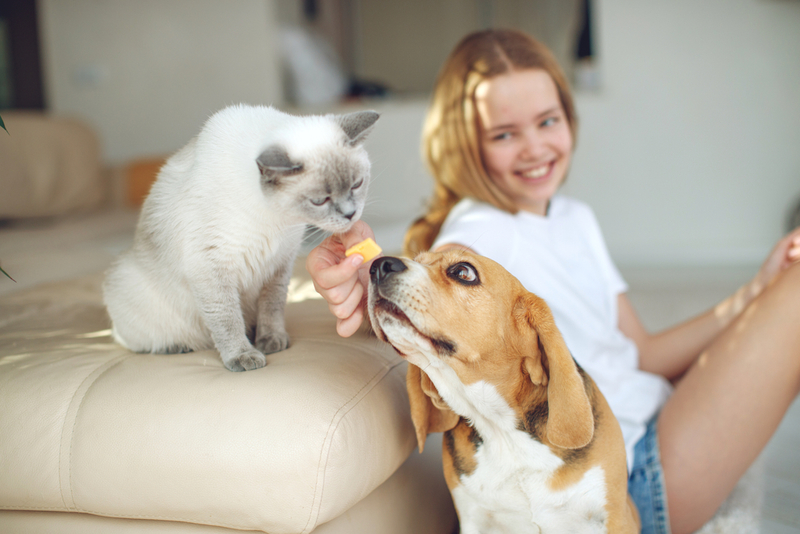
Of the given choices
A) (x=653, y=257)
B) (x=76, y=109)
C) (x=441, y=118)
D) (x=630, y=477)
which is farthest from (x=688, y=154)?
(x=76, y=109)

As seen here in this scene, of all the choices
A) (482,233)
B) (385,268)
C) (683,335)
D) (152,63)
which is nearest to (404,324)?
(385,268)

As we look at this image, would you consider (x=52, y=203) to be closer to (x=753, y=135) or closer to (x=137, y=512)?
(x=137, y=512)

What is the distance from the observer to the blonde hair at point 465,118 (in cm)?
149

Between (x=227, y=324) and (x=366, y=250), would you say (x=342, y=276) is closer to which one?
(x=366, y=250)

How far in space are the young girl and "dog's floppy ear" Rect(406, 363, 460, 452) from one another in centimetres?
14

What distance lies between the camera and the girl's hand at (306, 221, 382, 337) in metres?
0.92

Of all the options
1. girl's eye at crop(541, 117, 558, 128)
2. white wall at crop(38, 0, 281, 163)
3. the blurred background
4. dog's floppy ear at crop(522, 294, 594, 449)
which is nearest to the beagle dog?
dog's floppy ear at crop(522, 294, 594, 449)

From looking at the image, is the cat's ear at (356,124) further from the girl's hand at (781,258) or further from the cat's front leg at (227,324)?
the girl's hand at (781,258)

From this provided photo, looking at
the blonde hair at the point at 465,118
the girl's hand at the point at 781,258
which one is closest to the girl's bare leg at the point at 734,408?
the girl's hand at the point at 781,258

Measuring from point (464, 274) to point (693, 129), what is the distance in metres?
3.73

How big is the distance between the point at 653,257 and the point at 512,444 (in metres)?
3.55

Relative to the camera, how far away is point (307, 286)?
1564mm

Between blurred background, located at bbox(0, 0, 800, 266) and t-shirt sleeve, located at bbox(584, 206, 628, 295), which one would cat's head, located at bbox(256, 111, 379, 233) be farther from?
blurred background, located at bbox(0, 0, 800, 266)

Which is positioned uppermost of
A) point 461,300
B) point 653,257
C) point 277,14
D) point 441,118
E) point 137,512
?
point 277,14
